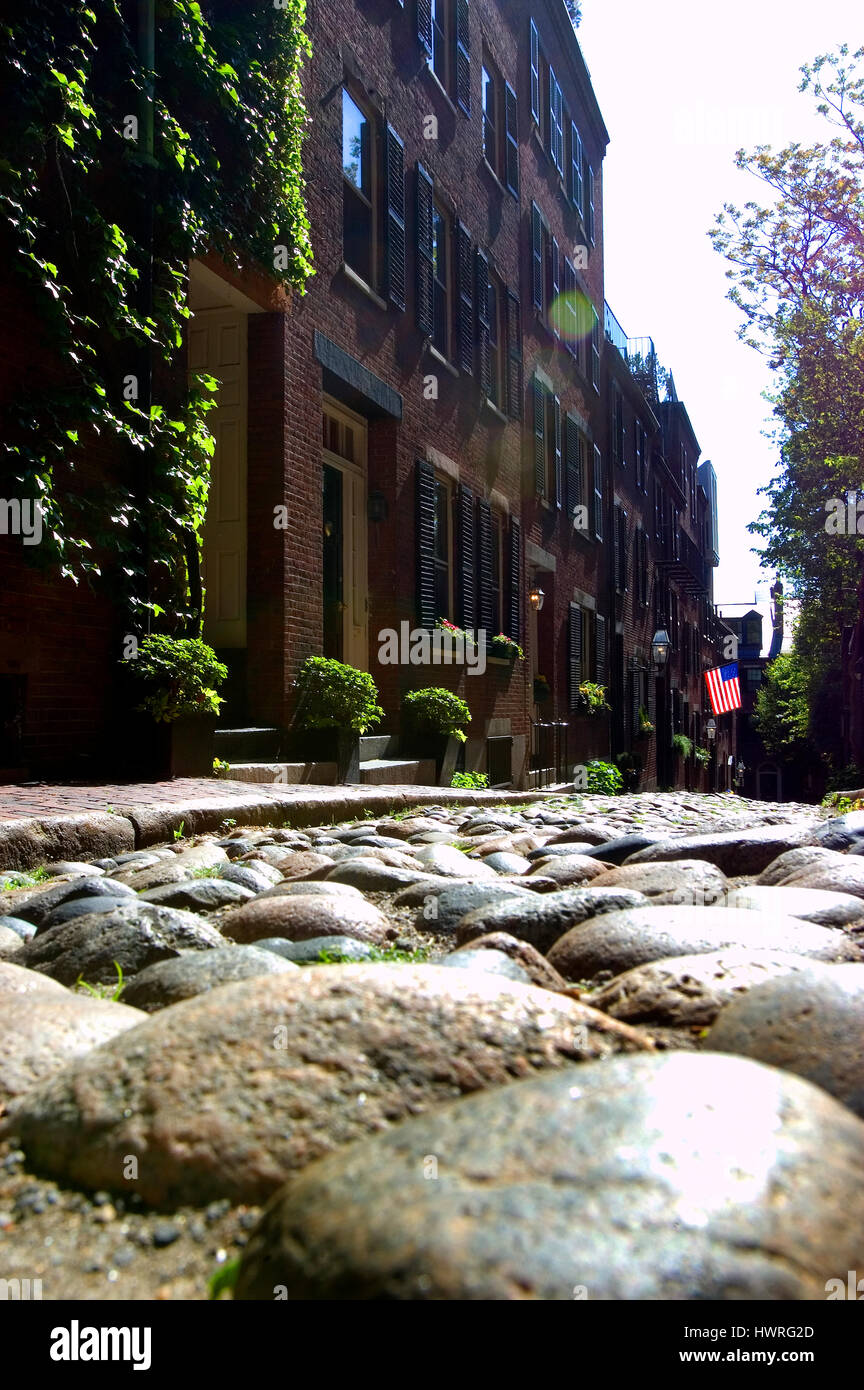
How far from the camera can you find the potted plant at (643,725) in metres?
24.7

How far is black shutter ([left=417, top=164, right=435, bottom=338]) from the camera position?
37.6ft

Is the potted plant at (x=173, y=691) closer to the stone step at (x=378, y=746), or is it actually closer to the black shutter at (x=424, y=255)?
the stone step at (x=378, y=746)

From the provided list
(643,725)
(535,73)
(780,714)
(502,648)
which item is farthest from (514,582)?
(780,714)

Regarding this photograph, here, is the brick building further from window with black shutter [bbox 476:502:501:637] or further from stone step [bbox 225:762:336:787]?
stone step [bbox 225:762:336:787]

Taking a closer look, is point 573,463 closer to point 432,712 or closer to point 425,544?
point 425,544

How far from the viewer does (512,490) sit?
1517 centimetres

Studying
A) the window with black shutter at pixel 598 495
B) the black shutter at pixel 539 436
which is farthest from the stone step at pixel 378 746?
the window with black shutter at pixel 598 495

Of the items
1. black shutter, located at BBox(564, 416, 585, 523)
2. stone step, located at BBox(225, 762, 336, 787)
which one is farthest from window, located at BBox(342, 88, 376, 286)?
black shutter, located at BBox(564, 416, 585, 523)

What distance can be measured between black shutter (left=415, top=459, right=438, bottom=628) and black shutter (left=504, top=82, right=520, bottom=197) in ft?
20.6

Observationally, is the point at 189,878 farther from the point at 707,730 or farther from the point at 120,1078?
the point at 707,730

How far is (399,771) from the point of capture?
31.5 ft

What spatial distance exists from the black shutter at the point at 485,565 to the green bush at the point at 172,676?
7042mm

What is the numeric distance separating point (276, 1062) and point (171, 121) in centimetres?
701

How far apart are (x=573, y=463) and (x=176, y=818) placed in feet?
51.0
